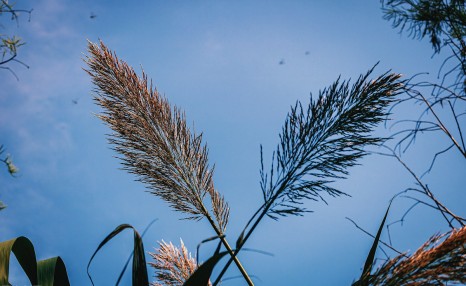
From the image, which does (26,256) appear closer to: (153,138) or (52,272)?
(52,272)

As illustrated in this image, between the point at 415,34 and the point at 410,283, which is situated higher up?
the point at 415,34

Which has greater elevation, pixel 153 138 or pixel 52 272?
pixel 153 138

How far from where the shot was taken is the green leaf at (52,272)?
923 millimetres

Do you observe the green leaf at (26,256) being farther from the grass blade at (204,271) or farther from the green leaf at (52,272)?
the grass blade at (204,271)

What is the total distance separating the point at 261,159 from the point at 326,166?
0.21m

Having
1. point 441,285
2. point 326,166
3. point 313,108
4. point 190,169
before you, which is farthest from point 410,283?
point 190,169

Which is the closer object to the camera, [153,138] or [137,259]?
[137,259]

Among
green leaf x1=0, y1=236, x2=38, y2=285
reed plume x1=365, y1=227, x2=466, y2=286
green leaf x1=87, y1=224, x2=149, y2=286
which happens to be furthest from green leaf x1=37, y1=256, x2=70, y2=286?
reed plume x1=365, y1=227, x2=466, y2=286

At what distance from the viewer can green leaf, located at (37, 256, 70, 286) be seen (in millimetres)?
923

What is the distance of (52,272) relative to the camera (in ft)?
3.05

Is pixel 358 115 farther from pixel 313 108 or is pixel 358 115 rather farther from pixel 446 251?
pixel 446 251

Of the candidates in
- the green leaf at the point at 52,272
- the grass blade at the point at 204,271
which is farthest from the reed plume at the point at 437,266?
the green leaf at the point at 52,272

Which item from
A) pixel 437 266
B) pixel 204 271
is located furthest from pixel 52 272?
pixel 437 266

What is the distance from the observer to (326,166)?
4.04 ft
